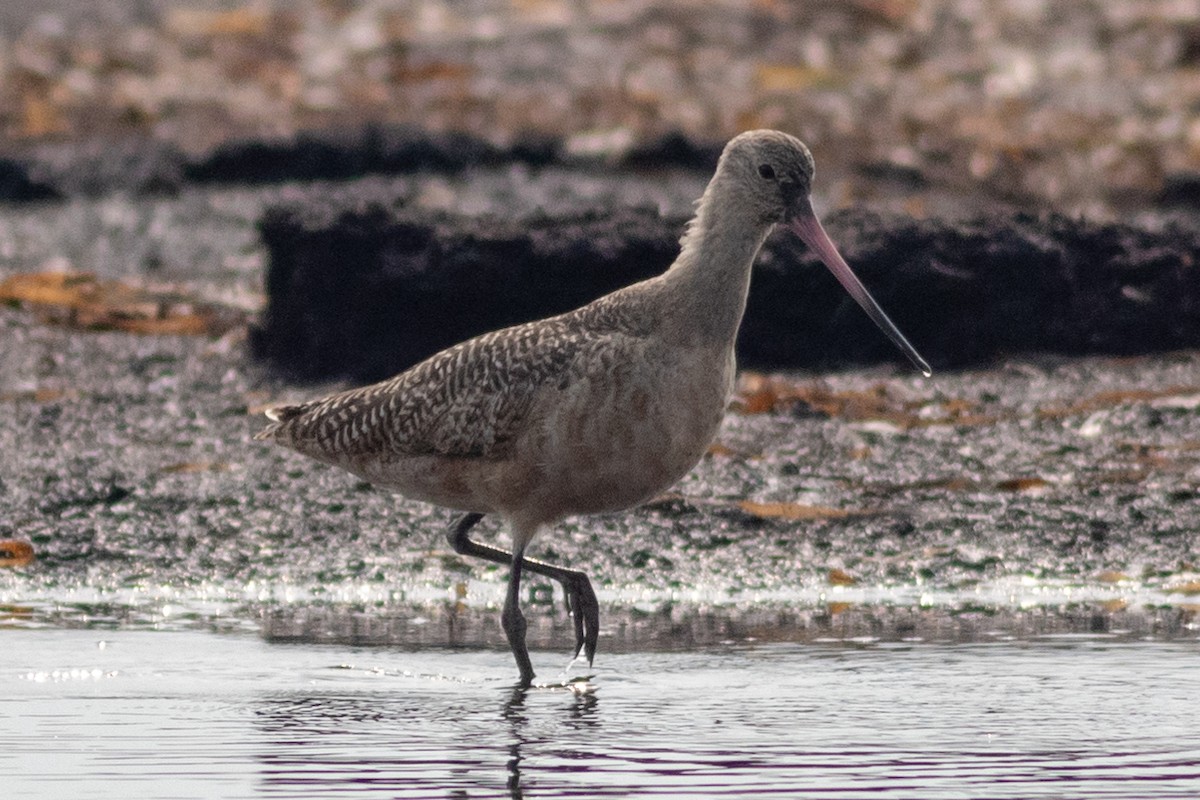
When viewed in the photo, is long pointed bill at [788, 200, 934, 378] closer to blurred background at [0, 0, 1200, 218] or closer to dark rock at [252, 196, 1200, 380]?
dark rock at [252, 196, 1200, 380]

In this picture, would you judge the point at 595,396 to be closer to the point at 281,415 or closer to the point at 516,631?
the point at 516,631

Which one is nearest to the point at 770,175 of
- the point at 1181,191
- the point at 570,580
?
the point at 570,580

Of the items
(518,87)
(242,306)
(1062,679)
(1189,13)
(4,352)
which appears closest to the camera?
(1062,679)

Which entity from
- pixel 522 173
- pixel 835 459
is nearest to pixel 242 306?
pixel 522 173

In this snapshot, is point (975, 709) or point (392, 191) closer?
point (975, 709)

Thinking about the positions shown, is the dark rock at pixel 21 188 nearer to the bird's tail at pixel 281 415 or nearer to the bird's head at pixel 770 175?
the bird's tail at pixel 281 415

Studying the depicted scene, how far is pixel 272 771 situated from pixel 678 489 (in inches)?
144

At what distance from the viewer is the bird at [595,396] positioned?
6.82m

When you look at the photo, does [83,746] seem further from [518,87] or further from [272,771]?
[518,87]

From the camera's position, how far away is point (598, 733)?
6.06 metres

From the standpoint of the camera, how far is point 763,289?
11039 millimetres

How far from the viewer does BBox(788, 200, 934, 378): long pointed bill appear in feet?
23.9

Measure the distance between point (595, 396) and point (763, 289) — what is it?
4.31 meters

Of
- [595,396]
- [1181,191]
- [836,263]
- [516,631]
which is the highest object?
[1181,191]
